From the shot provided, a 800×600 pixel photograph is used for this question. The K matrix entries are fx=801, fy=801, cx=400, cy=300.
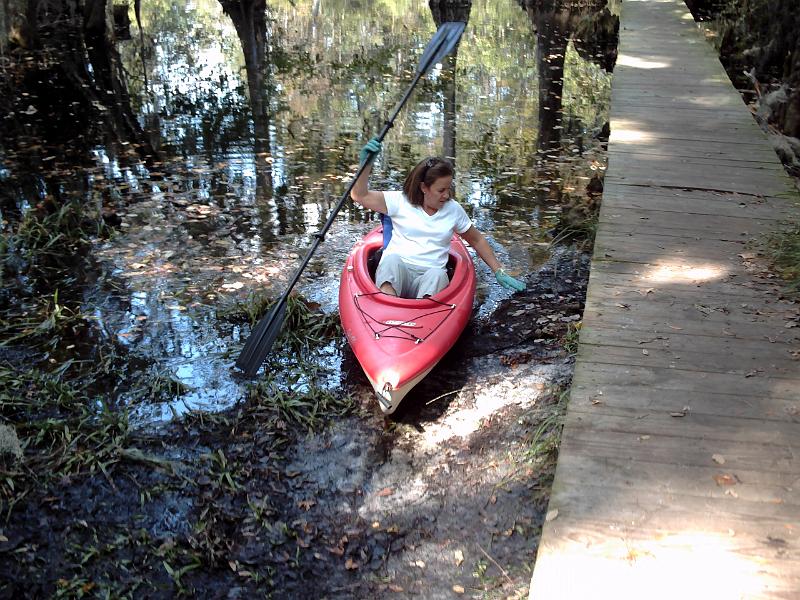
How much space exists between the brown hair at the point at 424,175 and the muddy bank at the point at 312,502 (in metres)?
1.16

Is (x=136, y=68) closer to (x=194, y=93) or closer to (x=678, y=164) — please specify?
(x=194, y=93)

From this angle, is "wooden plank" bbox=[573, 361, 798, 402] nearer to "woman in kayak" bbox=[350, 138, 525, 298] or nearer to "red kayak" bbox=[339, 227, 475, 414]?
"red kayak" bbox=[339, 227, 475, 414]

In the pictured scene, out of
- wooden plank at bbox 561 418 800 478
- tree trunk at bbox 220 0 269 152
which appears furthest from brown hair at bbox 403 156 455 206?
tree trunk at bbox 220 0 269 152

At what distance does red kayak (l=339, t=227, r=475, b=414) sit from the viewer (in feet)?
14.3

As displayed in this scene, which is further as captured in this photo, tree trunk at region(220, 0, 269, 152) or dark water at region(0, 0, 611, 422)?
tree trunk at region(220, 0, 269, 152)

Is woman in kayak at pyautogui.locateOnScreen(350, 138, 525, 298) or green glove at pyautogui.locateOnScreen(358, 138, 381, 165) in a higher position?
green glove at pyautogui.locateOnScreen(358, 138, 381, 165)

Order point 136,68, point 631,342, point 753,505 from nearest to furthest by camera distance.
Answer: point 753,505
point 631,342
point 136,68

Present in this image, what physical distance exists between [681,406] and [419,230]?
96.9 inches

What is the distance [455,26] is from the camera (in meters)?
6.05

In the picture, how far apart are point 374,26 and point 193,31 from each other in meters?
3.43

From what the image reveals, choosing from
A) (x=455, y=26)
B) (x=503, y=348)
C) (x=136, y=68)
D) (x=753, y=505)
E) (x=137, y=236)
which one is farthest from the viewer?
(x=136, y=68)

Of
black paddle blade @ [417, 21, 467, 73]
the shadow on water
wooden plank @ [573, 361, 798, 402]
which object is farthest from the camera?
black paddle blade @ [417, 21, 467, 73]

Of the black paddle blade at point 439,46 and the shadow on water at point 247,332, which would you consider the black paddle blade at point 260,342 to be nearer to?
the shadow on water at point 247,332

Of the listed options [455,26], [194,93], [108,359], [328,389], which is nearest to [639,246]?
[328,389]
